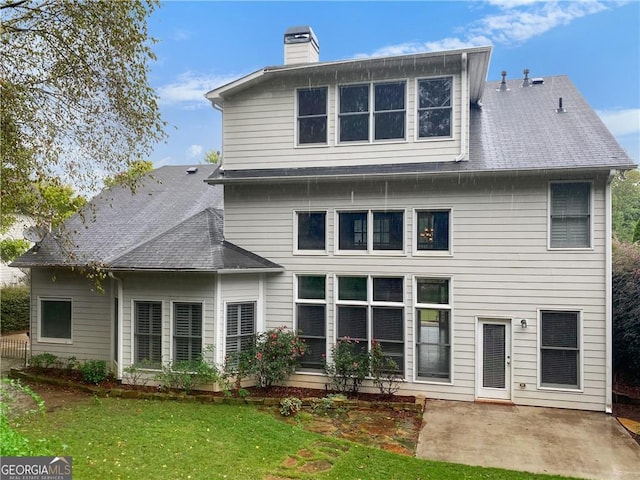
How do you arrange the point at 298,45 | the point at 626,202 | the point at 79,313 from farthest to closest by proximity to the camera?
1. the point at 626,202
2. the point at 79,313
3. the point at 298,45

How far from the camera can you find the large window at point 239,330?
905 cm

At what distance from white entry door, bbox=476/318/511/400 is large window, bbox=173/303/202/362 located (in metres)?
6.00

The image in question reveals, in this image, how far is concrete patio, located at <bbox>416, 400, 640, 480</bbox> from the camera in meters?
5.85

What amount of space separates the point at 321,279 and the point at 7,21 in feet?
24.1

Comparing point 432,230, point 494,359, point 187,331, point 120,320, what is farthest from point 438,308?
point 120,320

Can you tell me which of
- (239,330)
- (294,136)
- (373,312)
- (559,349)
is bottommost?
(559,349)

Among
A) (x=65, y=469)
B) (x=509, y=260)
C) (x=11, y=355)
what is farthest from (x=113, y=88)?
(x=11, y=355)

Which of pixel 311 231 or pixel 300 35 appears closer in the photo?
pixel 311 231

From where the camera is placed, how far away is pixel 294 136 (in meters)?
9.55

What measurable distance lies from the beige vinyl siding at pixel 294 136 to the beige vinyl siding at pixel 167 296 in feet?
9.55

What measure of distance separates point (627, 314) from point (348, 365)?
6009 millimetres

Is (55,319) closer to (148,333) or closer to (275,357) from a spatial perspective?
(148,333)

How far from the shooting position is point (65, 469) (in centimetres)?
472

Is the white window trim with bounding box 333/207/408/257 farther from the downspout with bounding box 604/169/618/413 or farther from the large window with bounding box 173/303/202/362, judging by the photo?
the downspout with bounding box 604/169/618/413
